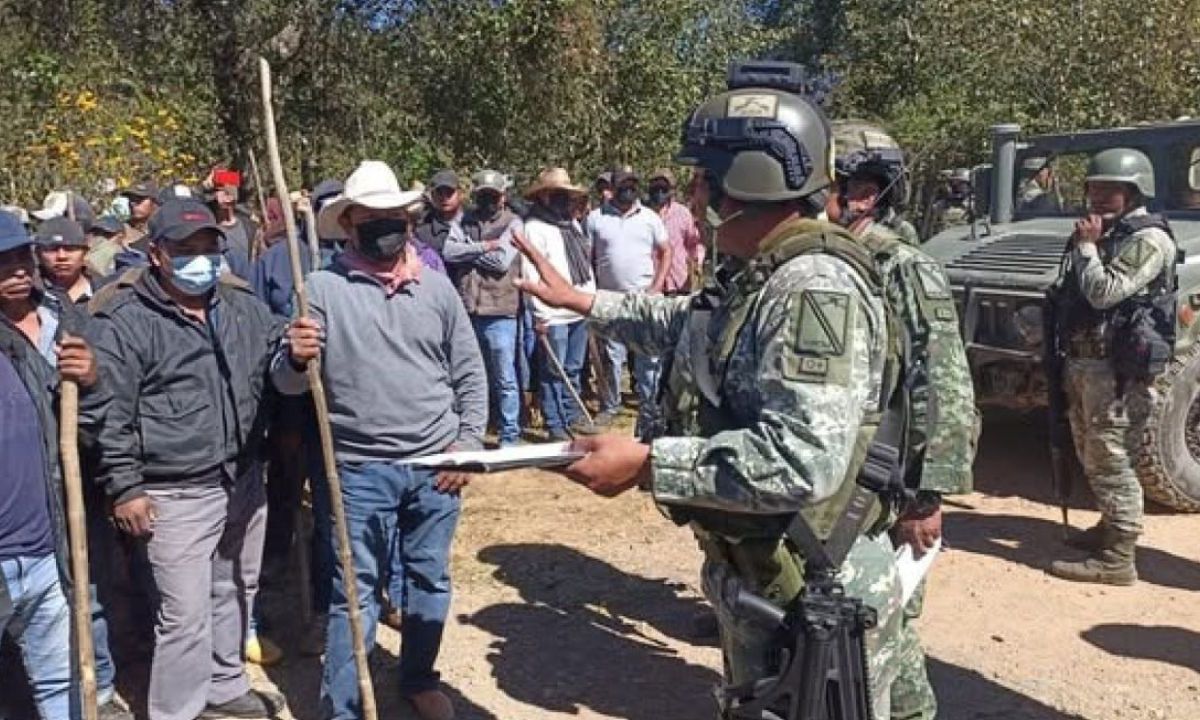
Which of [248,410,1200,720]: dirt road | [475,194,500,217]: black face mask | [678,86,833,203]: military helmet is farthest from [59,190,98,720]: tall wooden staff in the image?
[475,194,500,217]: black face mask

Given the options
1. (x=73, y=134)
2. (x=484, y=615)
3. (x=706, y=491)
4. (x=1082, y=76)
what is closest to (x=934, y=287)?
(x=706, y=491)

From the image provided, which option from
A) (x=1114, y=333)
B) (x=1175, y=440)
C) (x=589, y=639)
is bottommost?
(x=589, y=639)

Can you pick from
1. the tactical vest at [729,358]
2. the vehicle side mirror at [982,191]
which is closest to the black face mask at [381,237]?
the tactical vest at [729,358]

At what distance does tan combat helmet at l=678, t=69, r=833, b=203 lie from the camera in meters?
2.41

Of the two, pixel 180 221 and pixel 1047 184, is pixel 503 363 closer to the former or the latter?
pixel 1047 184

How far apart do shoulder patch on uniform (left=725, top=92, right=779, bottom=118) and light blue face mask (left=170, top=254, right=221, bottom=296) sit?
213 centimetres

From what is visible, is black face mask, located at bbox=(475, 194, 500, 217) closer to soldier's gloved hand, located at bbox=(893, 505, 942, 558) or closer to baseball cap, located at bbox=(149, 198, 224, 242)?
baseball cap, located at bbox=(149, 198, 224, 242)

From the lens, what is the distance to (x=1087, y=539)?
19.4 ft

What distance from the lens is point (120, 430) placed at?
3.78m

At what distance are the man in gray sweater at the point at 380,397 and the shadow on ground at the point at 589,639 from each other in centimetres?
73

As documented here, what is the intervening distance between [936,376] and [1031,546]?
2896 millimetres

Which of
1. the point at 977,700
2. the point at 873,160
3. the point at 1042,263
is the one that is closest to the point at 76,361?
the point at 873,160

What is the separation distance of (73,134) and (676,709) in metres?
7.10

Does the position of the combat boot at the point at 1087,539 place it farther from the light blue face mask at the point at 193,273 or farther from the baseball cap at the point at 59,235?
the baseball cap at the point at 59,235
